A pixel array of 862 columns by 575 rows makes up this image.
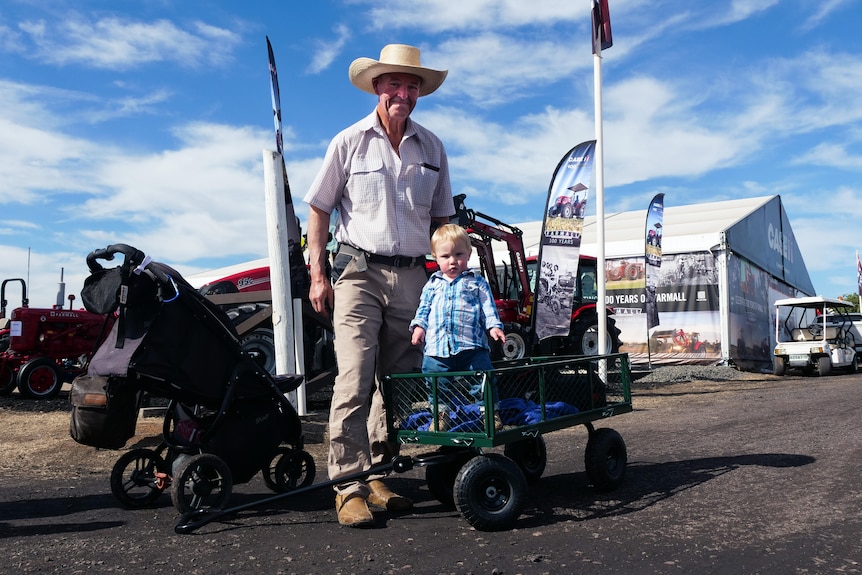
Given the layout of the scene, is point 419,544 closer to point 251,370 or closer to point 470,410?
point 470,410

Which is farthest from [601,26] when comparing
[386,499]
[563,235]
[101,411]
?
[101,411]

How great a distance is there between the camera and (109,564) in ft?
9.55

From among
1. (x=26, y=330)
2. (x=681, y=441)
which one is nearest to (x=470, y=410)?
(x=681, y=441)

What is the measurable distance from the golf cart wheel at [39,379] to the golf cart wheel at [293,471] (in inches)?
354

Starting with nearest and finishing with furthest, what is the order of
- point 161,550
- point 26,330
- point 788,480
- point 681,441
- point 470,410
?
point 161,550 < point 470,410 < point 788,480 < point 681,441 < point 26,330

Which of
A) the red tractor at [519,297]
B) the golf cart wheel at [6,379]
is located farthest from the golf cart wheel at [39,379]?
the red tractor at [519,297]

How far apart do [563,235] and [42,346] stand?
9.18 metres

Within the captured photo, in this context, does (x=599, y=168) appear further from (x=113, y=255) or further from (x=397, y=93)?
(x=113, y=255)

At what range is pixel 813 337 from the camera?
2003 centimetres

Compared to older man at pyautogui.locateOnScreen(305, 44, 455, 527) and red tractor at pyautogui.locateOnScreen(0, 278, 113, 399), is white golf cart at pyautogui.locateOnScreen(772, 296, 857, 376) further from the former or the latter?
older man at pyautogui.locateOnScreen(305, 44, 455, 527)

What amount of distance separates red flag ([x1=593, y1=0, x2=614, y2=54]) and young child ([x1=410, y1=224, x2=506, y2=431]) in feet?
32.8

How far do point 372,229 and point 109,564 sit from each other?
6.63 ft

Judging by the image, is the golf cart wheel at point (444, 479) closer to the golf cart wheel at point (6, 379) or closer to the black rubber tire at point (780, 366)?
the golf cart wheel at point (6, 379)

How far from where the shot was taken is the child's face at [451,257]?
3.88 metres
